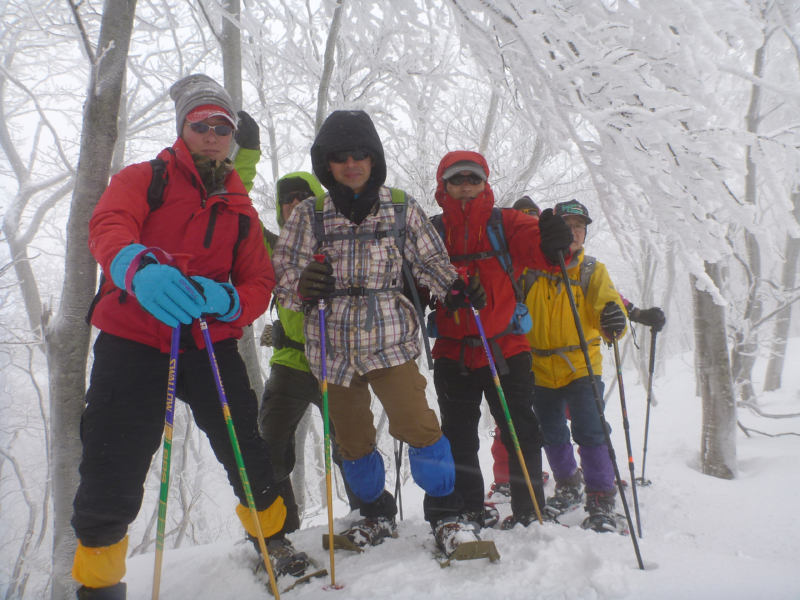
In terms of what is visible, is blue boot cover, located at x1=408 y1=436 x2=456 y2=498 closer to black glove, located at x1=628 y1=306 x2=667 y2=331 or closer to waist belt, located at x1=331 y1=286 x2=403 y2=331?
waist belt, located at x1=331 y1=286 x2=403 y2=331

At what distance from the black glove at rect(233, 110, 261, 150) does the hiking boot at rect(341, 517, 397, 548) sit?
2500mm

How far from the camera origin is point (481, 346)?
2523 millimetres

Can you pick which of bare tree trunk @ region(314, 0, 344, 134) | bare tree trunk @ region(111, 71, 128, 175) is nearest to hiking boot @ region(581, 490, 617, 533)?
bare tree trunk @ region(314, 0, 344, 134)

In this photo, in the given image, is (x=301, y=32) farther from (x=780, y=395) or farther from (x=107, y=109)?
(x=780, y=395)

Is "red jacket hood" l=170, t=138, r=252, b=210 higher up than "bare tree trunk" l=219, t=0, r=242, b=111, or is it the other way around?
"bare tree trunk" l=219, t=0, r=242, b=111

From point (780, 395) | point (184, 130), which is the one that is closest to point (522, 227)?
point (184, 130)

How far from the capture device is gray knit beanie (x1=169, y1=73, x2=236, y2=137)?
2.14 m

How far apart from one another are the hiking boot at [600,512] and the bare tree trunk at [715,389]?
2.41 metres

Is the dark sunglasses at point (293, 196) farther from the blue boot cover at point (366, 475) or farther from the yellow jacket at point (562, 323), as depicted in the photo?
the blue boot cover at point (366, 475)

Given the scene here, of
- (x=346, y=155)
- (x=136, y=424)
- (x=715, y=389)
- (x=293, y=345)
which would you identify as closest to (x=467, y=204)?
(x=346, y=155)

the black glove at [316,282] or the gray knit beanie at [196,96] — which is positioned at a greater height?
the gray knit beanie at [196,96]

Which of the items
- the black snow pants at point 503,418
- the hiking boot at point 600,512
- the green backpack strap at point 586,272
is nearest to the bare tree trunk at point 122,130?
the black snow pants at point 503,418

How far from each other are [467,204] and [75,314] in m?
2.45

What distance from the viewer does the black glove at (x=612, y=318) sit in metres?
2.88
